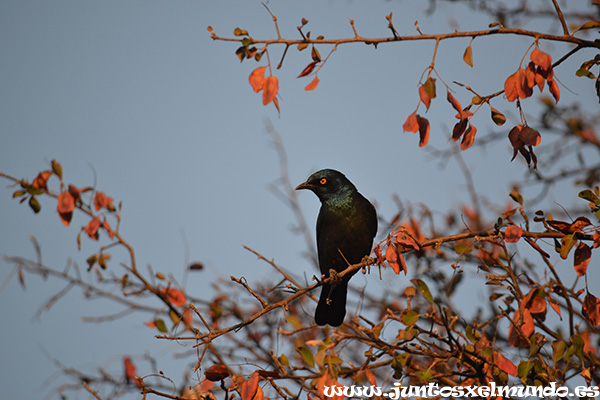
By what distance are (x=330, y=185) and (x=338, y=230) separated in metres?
0.41

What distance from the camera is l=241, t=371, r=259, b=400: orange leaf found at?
2.60 m

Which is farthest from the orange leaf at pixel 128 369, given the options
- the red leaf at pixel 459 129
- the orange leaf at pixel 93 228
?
the red leaf at pixel 459 129

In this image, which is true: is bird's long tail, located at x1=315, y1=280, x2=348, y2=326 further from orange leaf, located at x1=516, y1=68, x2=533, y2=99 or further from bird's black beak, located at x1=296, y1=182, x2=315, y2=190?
orange leaf, located at x1=516, y1=68, x2=533, y2=99

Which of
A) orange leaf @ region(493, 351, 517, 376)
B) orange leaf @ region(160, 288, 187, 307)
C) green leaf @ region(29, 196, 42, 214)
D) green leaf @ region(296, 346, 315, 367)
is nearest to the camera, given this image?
orange leaf @ region(493, 351, 517, 376)

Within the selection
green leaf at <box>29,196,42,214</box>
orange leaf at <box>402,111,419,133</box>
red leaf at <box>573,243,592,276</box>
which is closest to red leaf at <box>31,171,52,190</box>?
green leaf at <box>29,196,42,214</box>

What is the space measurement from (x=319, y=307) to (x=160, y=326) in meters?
1.29

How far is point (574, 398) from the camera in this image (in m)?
3.33

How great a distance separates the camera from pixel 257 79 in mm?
2828

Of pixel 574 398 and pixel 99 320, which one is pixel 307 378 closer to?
pixel 574 398

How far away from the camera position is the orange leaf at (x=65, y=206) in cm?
378

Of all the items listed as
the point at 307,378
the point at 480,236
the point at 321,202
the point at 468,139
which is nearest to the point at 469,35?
the point at 468,139

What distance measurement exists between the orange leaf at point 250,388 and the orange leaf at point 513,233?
1333 millimetres

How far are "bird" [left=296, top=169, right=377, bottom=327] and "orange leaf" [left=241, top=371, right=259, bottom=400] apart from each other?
2.02 m

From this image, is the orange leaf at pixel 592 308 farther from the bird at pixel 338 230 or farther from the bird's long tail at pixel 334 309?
the bird's long tail at pixel 334 309
